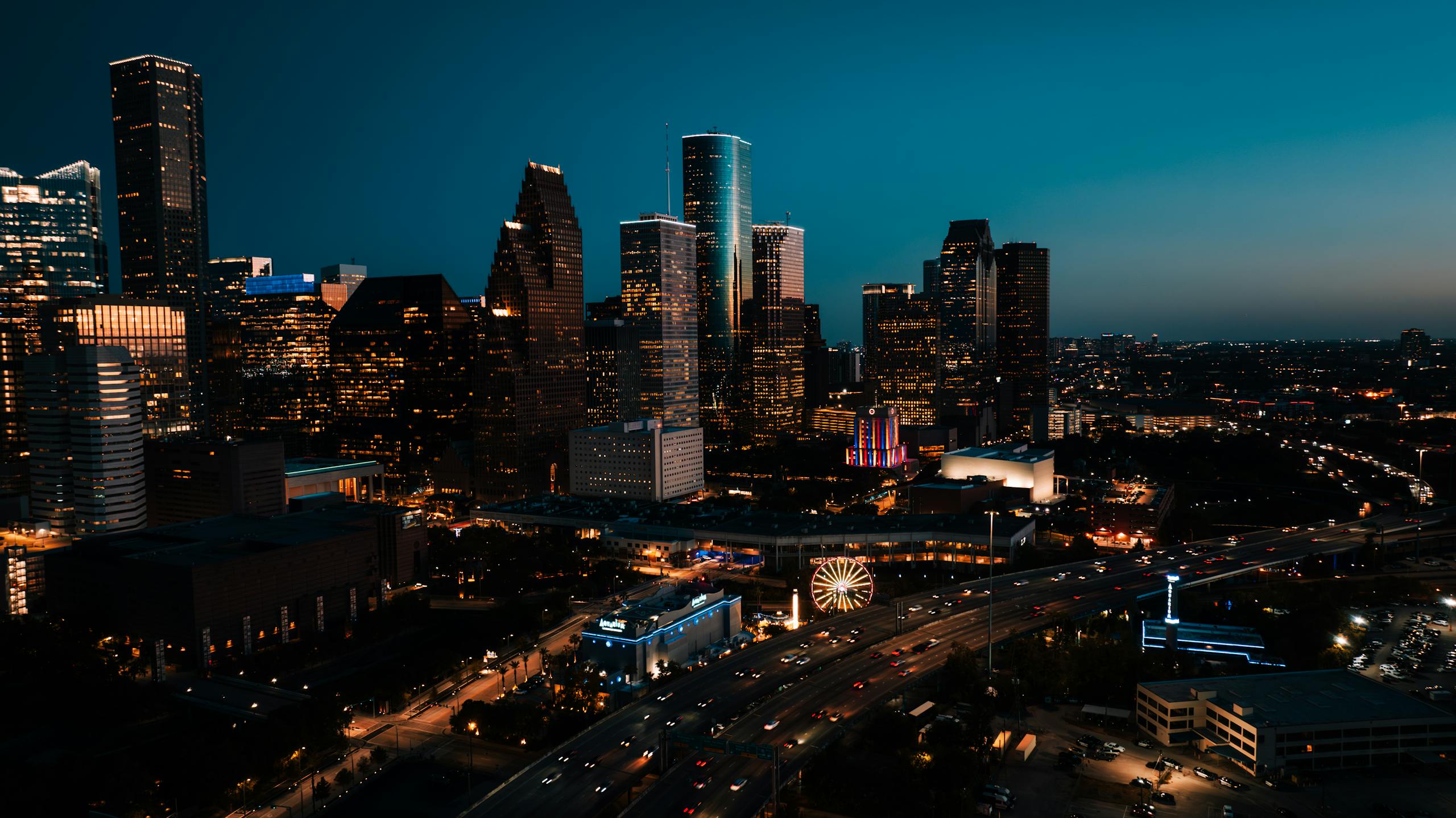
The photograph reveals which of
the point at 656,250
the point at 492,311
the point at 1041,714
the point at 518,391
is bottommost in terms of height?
the point at 1041,714

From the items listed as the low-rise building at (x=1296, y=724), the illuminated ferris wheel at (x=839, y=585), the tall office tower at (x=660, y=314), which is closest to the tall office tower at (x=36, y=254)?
the tall office tower at (x=660, y=314)

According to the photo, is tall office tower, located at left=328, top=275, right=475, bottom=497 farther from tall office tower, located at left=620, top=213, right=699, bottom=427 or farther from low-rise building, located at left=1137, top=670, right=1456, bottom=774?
low-rise building, located at left=1137, top=670, right=1456, bottom=774

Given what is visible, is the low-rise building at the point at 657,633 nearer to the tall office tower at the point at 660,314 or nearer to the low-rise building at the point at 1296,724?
the low-rise building at the point at 1296,724

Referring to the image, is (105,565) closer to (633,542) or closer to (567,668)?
(567,668)

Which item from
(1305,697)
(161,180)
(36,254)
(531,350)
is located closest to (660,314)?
(531,350)

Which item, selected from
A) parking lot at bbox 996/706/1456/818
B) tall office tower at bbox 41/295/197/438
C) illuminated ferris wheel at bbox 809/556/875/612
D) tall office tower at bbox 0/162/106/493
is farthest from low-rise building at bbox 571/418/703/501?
tall office tower at bbox 0/162/106/493

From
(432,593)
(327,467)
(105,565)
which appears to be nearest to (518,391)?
(327,467)

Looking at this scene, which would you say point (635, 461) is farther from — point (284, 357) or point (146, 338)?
point (284, 357)
